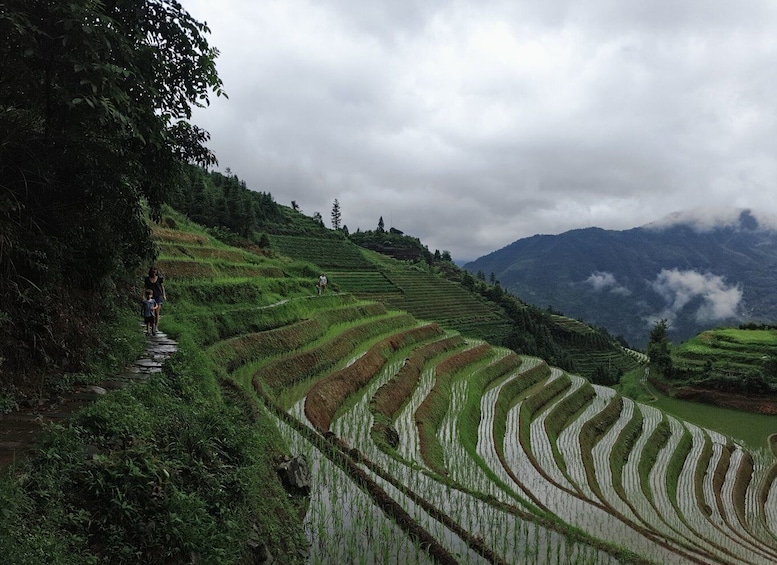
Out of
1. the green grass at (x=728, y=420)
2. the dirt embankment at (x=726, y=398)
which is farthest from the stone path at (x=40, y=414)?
the dirt embankment at (x=726, y=398)

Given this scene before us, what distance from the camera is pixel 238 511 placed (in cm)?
488

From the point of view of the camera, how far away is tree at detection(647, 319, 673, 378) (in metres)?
41.7

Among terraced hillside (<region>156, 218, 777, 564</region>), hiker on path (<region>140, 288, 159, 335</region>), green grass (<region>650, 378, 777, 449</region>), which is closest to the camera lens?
terraced hillside (<region>156, 218, 777, 564</region>)

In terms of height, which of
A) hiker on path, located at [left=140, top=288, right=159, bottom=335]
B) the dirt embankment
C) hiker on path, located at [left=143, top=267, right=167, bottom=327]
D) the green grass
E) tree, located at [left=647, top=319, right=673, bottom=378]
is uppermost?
hiker on path, located at [left=143, top=267, right=167, bottom=327]

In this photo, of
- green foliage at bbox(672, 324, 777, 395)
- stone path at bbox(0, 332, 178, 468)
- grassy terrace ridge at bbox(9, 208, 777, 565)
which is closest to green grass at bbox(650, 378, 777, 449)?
green foliage at bbox(672, 324, 777, 395)

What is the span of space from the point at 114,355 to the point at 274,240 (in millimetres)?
56568

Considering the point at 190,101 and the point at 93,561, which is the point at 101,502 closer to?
the point at 93,561

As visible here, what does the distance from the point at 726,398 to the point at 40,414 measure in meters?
44.0

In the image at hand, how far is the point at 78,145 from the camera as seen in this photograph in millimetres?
5449

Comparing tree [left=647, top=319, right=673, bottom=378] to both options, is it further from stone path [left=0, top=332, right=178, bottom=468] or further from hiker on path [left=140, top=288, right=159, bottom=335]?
stone path [left=0, top=332, right=178, bottom=468]

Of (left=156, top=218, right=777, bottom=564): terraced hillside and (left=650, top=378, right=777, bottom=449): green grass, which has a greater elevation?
(left=156, top=218, right=777, bottom=564): terraced hillside

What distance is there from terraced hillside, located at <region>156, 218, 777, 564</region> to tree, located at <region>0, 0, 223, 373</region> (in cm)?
459

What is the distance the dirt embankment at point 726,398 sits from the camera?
3353 centimetres

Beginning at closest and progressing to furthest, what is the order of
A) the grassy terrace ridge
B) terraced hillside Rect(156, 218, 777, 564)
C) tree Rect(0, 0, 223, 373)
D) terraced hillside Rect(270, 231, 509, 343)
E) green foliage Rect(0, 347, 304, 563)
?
green foliage Rect(0, 347, 304, 563) < tree Rect(0, 0, 223, 373) < the grassy terrace ridge < terraced hillside Rect(156, 218, 777, 564) < terraced hillside Rect(270, 231, 509, 343)
